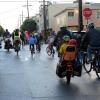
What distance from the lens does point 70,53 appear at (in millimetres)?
14211

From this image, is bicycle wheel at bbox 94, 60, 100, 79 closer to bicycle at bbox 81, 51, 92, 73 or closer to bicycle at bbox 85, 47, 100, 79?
bicycle at bbox 85, 47, 100, 79

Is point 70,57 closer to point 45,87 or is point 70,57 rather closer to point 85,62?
point 45,87

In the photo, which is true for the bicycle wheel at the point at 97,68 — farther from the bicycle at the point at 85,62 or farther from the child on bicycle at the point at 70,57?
the bicycle at the point at 85,62

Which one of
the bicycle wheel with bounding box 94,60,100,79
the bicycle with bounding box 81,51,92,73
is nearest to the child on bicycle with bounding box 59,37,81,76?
the bicycle wheel with bounding box 94,60,100,79

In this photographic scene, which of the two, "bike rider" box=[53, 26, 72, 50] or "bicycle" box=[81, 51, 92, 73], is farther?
"bicycle" box=[81, 51, 92, 73]

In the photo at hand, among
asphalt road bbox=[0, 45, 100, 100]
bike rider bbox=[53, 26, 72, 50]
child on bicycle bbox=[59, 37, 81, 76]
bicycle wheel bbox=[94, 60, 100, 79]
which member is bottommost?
asphalt road bbox=[0, 45, 100, 100]

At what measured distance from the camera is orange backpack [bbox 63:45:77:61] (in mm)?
14211

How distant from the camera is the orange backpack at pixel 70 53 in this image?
46.6ft

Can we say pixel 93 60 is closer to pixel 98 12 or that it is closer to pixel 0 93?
pixel 0 93

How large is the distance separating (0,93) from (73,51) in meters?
3.21

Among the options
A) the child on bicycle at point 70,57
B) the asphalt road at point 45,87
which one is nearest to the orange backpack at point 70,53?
the child on bicycle at point 70,57

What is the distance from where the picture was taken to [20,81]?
1476 centimetres

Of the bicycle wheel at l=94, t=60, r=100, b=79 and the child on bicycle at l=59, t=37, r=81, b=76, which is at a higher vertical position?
the child on bicycle at l=59, t=37, r=81, b=76

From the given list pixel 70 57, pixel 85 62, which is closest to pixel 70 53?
pixel 70 57
